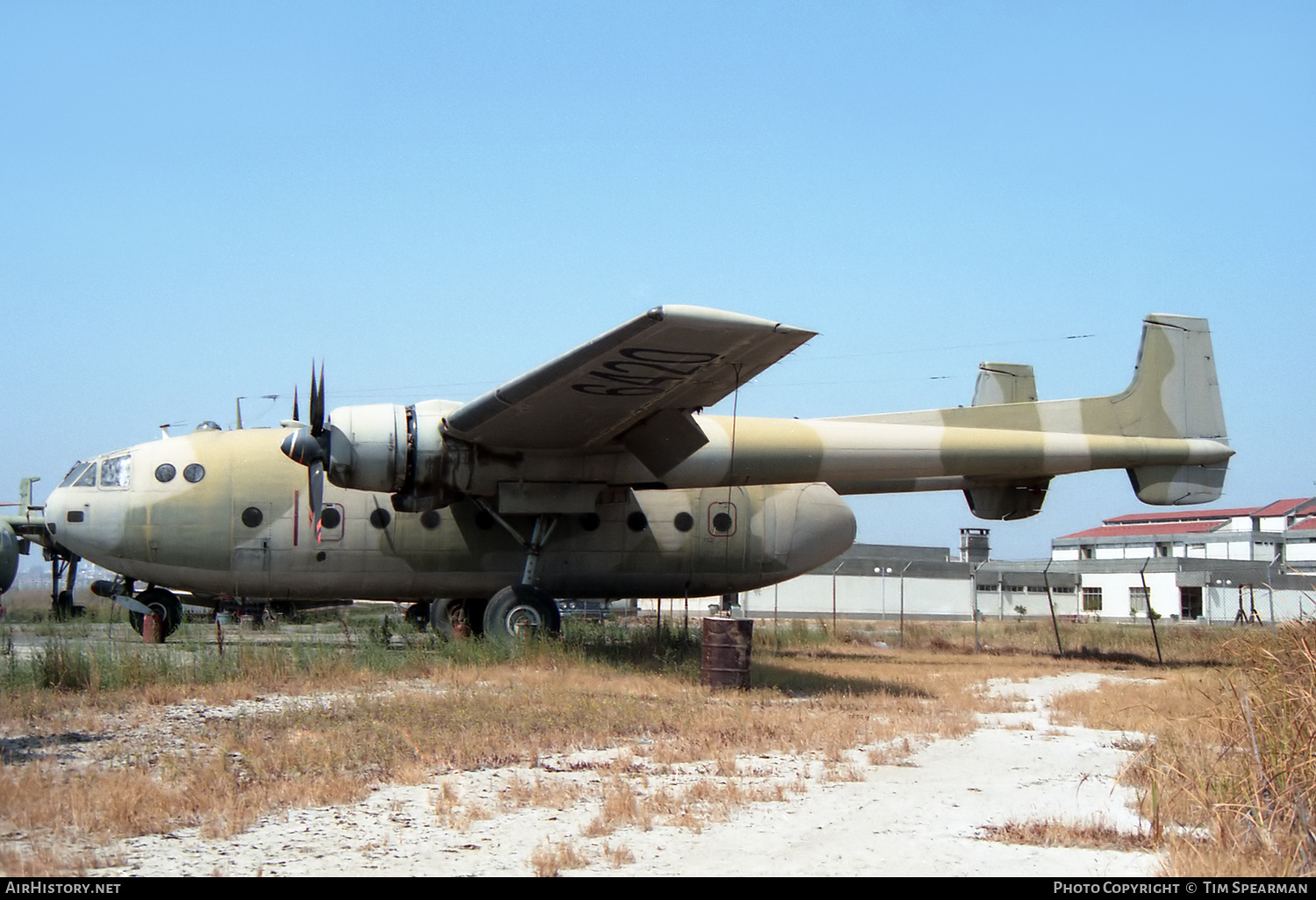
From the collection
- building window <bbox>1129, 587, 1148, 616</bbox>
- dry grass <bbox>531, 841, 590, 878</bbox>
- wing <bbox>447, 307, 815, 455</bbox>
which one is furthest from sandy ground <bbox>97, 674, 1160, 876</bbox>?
building window <bbox>1129, 587, 1148, 616</bbox>

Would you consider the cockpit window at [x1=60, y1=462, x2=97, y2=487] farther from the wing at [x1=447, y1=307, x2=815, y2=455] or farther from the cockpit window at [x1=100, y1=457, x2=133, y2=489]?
the wing at [x1=447, y1=307, x2=815, y2=455]

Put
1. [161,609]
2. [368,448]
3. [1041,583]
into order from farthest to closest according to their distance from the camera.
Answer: [1041,583] < [161,609] < [368,448]

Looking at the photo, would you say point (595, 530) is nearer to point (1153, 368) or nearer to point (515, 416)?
point (515, 416)

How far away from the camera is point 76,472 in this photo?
1622 centimetres

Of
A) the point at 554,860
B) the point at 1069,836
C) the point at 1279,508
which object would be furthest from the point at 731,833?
the point at 1279,508

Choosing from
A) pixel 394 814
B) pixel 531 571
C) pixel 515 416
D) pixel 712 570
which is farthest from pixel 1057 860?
pixel 712 570

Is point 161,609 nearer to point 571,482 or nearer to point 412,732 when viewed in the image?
point 571,482

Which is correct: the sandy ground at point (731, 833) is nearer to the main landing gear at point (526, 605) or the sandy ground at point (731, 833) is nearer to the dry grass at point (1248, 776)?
the dry grass at point (1248, 776)

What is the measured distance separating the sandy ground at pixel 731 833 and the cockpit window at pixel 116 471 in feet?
Answer: 34.2

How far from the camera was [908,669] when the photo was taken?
55.9 feet

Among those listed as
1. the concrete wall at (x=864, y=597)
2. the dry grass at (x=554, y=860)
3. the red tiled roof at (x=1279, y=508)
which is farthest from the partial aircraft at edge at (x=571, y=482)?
the red tiled roof at (x=1279, y=508)

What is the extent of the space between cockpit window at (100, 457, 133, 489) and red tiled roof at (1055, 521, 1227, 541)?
73.9m

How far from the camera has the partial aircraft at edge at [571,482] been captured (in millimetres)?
14250

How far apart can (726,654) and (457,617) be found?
7053 mm
